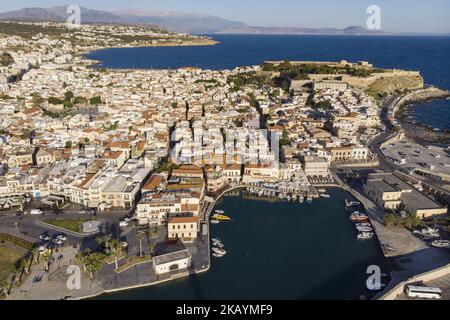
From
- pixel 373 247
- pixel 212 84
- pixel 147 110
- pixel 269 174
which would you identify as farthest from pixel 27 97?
pixel 373 247

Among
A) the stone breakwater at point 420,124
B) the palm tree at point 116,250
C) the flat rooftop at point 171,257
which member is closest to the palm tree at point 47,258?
the palm tree at point 116,250

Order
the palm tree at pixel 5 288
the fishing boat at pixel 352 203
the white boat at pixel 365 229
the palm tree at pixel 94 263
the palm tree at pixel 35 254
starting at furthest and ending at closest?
the fishing boat at pixel 352 203
the white boat at pixel 365 229
the palm tree at pixel 35 254
the palm tree at pixel 94 263
the palm tree at pixel 5 288

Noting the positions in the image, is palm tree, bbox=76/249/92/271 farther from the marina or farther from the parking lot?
the parking lot

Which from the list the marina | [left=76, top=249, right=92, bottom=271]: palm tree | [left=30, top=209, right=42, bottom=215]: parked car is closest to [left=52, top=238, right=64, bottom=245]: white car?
[left=76, top=249, right=92, bottom=271]: palm tree

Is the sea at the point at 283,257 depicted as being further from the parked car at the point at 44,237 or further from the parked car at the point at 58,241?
the parked car at the point at 44,237

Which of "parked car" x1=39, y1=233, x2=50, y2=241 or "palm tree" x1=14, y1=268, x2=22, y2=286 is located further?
"parked car" x1=39, y1=233, x2=50, y2=241

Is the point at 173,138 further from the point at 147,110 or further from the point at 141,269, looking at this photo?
the point at 141,269

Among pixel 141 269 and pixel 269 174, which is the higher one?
pixel 269 174
